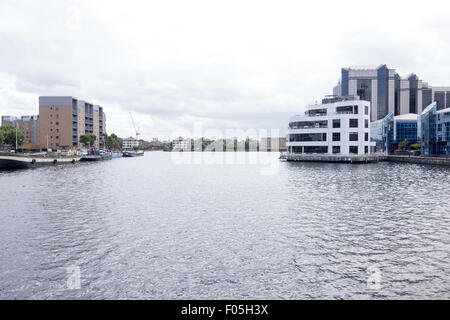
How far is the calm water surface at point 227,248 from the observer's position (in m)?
17.0

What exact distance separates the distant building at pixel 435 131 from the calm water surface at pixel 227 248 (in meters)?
105

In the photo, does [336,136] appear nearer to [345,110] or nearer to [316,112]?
[345,110]

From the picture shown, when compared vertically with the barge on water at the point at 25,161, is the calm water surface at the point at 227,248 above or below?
below

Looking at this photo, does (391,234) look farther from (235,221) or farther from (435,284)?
(235,221)

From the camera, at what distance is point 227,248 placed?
76.4 ft

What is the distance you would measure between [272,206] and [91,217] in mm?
20736

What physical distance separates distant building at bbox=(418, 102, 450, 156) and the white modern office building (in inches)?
1107

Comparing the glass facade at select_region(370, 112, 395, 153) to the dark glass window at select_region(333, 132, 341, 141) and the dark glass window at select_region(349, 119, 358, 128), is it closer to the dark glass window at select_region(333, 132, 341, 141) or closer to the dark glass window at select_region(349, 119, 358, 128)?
the dark glass window at select_region(349, 119, 358, 128)

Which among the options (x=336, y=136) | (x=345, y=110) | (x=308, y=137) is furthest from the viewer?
(x=308, y=137)

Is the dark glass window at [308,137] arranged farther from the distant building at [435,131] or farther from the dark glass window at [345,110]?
the distant building at [435,131]

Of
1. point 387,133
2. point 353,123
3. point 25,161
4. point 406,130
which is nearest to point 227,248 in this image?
point 25,161

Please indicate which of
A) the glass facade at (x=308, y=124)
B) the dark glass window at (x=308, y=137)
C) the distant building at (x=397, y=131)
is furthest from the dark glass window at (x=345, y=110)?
the distant building at (x=397, y=131)

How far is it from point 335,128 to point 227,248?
386ft

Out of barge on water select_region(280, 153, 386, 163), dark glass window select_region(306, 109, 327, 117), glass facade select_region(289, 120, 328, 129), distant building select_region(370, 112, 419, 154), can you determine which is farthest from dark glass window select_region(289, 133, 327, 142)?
distant building select_region(370, 112, 419, 154)
